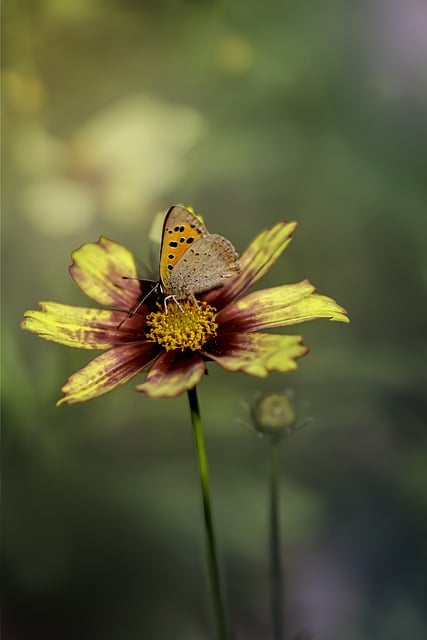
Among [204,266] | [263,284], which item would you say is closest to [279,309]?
[204,266]

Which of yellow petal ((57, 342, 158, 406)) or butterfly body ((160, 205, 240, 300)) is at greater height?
butterfly body ((160, 205, 240, 300))

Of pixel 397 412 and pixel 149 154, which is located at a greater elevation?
pixel 149 154

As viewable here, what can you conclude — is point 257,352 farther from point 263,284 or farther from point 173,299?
point 263,284

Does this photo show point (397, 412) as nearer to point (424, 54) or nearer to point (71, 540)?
point (71, 540)

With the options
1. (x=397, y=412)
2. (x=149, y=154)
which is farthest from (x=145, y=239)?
Result: (x=397, y=412)

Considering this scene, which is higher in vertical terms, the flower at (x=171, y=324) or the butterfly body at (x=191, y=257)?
the butterfly body at (x=191, y=257)
